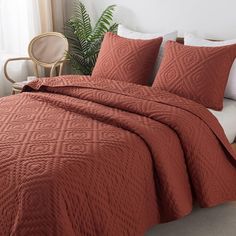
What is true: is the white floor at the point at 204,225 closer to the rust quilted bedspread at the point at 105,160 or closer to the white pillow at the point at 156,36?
the rust quilted bedspread at the point at 105,160

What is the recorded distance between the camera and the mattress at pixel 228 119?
7.67 ft

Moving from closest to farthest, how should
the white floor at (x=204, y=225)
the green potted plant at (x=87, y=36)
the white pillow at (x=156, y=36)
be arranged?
the white floor at (x=204, y=225) → the white pillow at (x=156, y=36) → the green potted plant at (x=87, y=36)

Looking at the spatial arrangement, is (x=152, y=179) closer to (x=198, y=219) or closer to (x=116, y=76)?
(x=198, y=219)

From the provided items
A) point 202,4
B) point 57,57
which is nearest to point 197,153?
point 202,4

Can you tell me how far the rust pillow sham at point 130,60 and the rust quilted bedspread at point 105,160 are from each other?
0.28 m

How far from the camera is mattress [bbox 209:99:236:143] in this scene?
2338 millimetres

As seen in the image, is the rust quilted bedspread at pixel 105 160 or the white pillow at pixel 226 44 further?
the white pillow at pixel 226 44

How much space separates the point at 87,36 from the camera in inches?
141

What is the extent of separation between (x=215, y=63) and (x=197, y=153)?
666 millimetres

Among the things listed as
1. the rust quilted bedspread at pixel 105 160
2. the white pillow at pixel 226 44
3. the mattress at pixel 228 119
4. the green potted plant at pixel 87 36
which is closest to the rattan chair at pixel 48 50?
the green potted plant at pixel 87 36

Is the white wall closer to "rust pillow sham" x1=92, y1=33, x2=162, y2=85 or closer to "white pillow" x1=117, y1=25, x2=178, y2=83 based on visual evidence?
"white pillow" x1=117, y1=25, x2=178, y2=83

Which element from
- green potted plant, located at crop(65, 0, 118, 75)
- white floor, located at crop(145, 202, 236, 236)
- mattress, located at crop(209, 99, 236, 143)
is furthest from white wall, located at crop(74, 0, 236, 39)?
white floor, located at crop(145, 202, 236, 236)

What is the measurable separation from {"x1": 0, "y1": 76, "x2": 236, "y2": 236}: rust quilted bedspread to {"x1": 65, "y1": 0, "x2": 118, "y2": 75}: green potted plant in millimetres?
1150

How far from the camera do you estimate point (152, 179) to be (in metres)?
1.84
